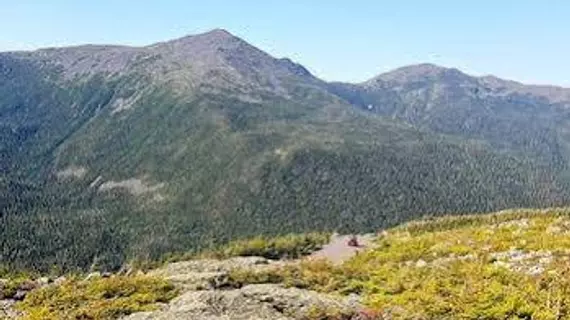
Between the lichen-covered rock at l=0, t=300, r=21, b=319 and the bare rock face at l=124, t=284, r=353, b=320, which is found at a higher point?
the bare rock face at l=124, t=284, r=353, b=320

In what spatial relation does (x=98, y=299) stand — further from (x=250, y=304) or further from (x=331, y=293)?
(x=331, y=293)

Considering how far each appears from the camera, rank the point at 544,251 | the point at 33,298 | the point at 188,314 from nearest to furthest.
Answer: the point at 188,314 < the point at 33,298 < the point at 544,251

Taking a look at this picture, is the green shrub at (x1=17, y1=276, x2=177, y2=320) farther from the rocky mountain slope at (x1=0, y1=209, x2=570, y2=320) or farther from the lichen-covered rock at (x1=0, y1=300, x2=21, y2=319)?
the lichen-covered rock at (x1=0, y1=300, x2=21, y2=319)

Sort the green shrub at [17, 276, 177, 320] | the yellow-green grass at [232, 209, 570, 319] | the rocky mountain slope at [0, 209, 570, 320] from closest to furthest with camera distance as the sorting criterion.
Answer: the rocky mountain slope at [0, 209, 570, 320]
the yellow-green grass at [232, 209, 570, 319]
the green shrub at [17, 276, 177, 320]

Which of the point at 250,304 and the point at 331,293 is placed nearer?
the point at 250,304

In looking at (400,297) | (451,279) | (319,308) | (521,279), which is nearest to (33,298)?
(319,308)

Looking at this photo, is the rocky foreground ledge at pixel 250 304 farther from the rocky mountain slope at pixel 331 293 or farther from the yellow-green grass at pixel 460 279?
the yellow-green grass at pixel 460 279

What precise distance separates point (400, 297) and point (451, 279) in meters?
3.34

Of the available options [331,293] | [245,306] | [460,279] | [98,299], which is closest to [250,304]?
[245,306]

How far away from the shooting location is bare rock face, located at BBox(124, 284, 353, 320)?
30469 mm

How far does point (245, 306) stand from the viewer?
31469 mm

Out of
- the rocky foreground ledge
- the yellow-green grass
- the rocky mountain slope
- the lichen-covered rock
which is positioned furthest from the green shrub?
the yellow-green grass

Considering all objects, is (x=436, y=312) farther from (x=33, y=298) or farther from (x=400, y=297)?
(x=33, y=298)

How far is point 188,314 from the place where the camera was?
3031 centimetres
